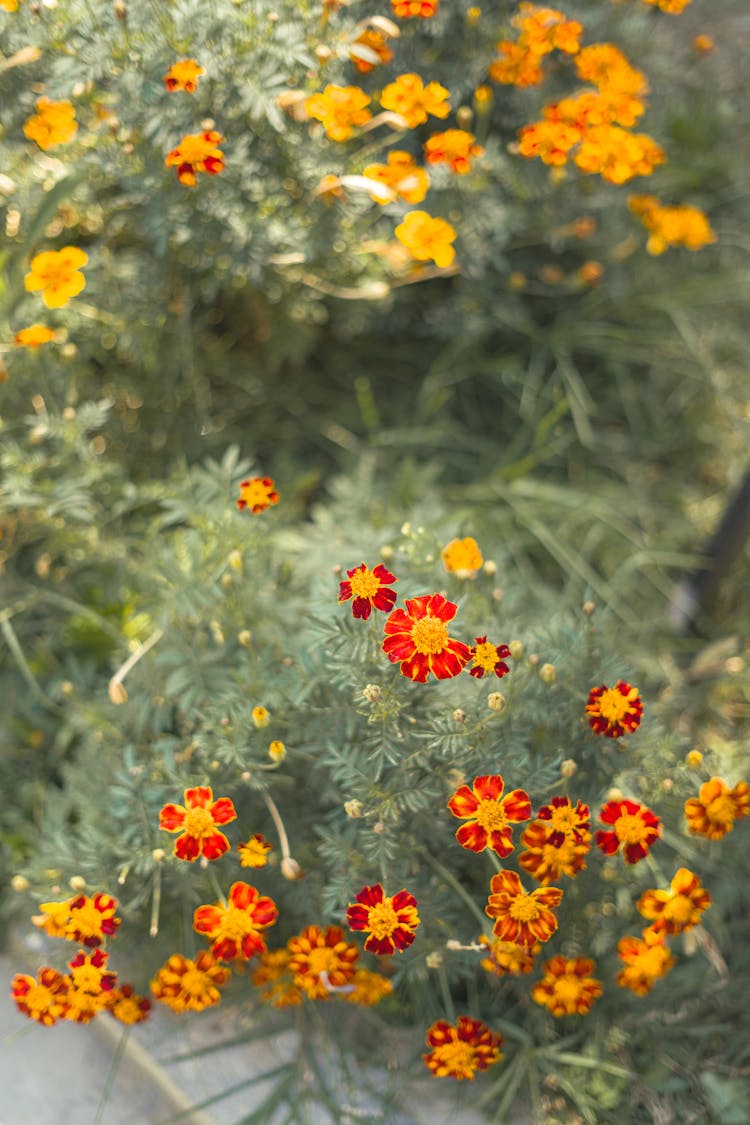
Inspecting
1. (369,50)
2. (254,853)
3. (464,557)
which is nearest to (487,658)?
(464,557)

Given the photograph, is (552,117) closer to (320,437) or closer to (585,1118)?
(320,437)

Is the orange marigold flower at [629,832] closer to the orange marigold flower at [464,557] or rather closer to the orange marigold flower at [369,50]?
the orange marigold flower at [464,557]

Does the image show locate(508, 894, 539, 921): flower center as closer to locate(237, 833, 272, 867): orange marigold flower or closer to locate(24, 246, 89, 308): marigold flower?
locate(237, 833, 272, 867): orange marigold flower

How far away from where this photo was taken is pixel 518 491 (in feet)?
5.63

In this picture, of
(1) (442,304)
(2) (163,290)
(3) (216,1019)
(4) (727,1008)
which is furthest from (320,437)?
(4) (727,1008)

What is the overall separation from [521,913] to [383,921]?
13 cm

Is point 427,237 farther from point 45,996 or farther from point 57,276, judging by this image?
point 45,996

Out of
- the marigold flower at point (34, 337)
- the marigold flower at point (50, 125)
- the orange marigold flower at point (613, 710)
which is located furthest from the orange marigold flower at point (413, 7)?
the orange marigold flower at point (613, 710)

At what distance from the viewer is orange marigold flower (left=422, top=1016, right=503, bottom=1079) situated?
1.06 m

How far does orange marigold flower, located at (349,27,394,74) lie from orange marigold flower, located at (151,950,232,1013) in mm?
1062

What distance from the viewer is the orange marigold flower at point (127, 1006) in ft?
3.53

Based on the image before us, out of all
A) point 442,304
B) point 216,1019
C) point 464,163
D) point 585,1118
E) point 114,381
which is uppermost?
point 464,163

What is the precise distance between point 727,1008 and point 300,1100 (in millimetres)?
534

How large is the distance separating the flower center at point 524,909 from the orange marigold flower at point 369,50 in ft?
3.22
